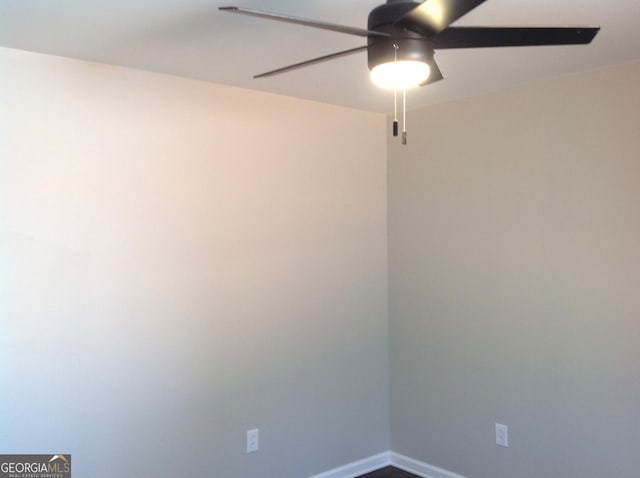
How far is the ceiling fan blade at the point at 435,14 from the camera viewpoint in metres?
1.18

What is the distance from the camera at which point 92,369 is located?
2406mm

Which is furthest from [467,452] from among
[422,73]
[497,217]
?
[422,73]

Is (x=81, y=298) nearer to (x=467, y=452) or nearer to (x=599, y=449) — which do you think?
(x=467, y=452)

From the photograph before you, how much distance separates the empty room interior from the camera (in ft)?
7.27

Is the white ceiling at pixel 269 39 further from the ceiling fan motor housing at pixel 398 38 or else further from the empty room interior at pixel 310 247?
the ceiling fan motor housing at pixel 398 38

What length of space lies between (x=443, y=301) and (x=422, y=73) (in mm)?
2041

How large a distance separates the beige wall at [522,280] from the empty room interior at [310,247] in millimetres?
11

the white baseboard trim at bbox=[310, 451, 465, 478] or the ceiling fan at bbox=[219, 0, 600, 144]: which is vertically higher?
the ceiling fan at bbox=[219, 0, 600, 144]

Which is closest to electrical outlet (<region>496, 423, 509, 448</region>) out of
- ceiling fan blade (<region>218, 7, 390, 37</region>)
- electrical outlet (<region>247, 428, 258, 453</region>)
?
electrical outlet (<region>247, 428, 258, 453</region>)

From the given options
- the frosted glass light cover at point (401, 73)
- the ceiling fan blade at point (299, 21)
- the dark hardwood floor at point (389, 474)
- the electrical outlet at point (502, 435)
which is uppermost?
the ceiling fan blade at point (299, 21)

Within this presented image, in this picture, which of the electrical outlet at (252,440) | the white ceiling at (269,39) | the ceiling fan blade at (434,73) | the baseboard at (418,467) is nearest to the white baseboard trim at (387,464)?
the baseboard at (418,467)

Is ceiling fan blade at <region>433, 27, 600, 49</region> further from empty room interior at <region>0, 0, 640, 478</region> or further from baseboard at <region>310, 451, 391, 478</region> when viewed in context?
baseboard at <region>310, 451, 391, 478</region>

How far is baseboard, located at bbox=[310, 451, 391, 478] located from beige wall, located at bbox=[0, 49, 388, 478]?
5 centimetres

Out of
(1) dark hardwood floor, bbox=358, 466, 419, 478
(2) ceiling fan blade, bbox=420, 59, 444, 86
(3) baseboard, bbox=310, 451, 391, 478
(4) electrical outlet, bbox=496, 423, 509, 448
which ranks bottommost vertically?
(1) dark hardwood floor, bbox=358, 466, 419, 478
